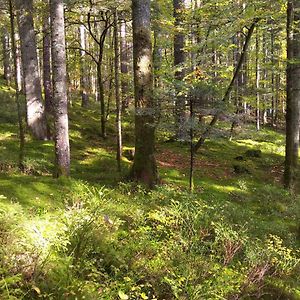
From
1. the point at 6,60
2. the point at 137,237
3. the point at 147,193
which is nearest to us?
the point at 137,237

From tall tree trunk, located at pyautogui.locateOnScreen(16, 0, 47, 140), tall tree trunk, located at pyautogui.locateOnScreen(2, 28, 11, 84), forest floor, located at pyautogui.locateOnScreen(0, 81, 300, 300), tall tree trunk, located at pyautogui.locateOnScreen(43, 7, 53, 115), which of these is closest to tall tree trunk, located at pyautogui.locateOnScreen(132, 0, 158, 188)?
forest floor, located at pyautogui.locateOnScreen(0, 81, 300, 300)

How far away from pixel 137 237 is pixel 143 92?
4.15 m

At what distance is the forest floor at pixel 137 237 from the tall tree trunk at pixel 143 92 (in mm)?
528

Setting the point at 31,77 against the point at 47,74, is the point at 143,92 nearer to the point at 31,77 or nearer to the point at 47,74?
the point at 31,77

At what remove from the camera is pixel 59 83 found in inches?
345

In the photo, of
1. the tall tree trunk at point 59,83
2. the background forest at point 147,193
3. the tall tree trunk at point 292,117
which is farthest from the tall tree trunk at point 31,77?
the tall tree trunk at point 292,117

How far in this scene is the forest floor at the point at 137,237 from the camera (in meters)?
4.61

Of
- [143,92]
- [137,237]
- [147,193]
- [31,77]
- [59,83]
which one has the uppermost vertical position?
[31,77]

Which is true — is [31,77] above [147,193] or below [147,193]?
above

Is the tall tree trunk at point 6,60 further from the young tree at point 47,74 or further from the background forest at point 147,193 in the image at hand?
the background forest at point 147,193

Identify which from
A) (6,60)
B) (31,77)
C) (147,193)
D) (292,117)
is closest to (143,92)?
(147,193)

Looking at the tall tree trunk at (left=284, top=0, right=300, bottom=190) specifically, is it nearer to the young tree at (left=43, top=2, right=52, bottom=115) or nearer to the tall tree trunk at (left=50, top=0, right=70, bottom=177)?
the tall tree trunk at (left=50, top=0, right=70, bottom=177)

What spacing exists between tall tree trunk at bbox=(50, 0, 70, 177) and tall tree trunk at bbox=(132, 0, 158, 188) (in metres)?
1.80

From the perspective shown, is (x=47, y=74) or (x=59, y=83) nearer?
(x=59, y=83)
